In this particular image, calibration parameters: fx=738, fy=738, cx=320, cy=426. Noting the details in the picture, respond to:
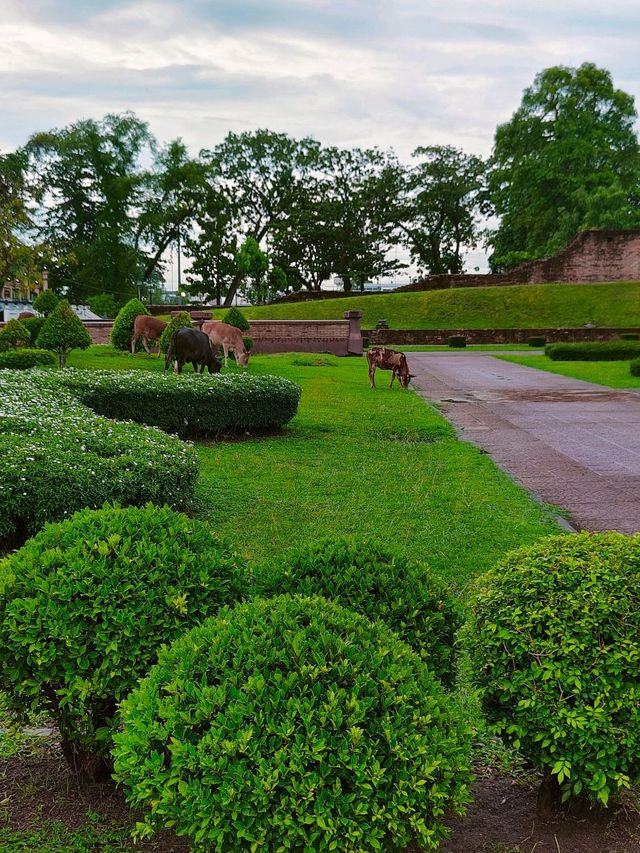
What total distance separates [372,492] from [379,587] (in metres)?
4.24

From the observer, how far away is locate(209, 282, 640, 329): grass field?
41.3 metres

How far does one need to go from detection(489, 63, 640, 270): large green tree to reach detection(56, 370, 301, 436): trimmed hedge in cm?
4632

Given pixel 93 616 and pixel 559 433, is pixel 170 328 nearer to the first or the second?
pixel 559 433

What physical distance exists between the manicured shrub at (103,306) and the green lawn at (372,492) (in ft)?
124

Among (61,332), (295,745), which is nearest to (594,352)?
(61,332)

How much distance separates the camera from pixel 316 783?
61.1 inches

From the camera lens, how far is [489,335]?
38.2 metres

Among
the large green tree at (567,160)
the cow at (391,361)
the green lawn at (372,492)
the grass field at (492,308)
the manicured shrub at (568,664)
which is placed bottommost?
the green lawn at (372,492)

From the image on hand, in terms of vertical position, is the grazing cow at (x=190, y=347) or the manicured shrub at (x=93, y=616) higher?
the grazing cow at (x=190, y=347)

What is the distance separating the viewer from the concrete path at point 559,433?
21.7ft

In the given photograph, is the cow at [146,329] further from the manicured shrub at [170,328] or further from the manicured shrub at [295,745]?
the manicured shrub at [295,745]

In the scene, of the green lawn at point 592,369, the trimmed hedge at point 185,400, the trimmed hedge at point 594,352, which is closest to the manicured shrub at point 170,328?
the trimmed hedge at point 185,400

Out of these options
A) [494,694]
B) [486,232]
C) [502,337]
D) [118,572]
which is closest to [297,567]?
[118,572]

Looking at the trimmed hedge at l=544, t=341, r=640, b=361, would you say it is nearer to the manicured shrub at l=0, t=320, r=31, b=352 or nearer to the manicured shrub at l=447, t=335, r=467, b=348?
the manicured shrub at l=447, t=335, r=467, b=348
